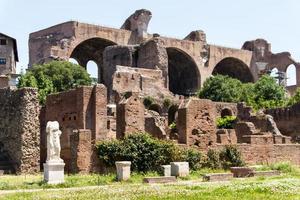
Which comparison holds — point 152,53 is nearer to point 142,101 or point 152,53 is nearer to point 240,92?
point 240,92

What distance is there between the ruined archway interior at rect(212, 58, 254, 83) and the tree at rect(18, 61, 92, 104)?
29556 millimetres

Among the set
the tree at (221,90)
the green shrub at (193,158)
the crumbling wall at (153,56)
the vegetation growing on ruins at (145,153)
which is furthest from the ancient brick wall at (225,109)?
the green shrub at (193,158)

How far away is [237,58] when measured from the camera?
8088 cm

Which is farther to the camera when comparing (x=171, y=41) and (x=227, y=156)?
(x=171, y=41)

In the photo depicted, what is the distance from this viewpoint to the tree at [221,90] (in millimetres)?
59875

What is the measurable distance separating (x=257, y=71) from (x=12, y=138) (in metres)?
58.5

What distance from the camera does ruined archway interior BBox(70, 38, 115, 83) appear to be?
233ft

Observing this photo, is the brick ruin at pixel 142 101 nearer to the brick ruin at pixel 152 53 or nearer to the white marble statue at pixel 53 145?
the brick ruin at pixel 152 53

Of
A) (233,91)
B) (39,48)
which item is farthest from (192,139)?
(39,48)

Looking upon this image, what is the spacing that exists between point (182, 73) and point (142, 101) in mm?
42511

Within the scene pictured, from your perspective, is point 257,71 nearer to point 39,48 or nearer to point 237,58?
point 237,58

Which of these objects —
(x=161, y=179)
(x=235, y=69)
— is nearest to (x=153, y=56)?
(x=235, y=69)

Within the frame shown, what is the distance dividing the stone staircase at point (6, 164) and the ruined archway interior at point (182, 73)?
1789 inches

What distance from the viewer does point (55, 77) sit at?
53781mm
